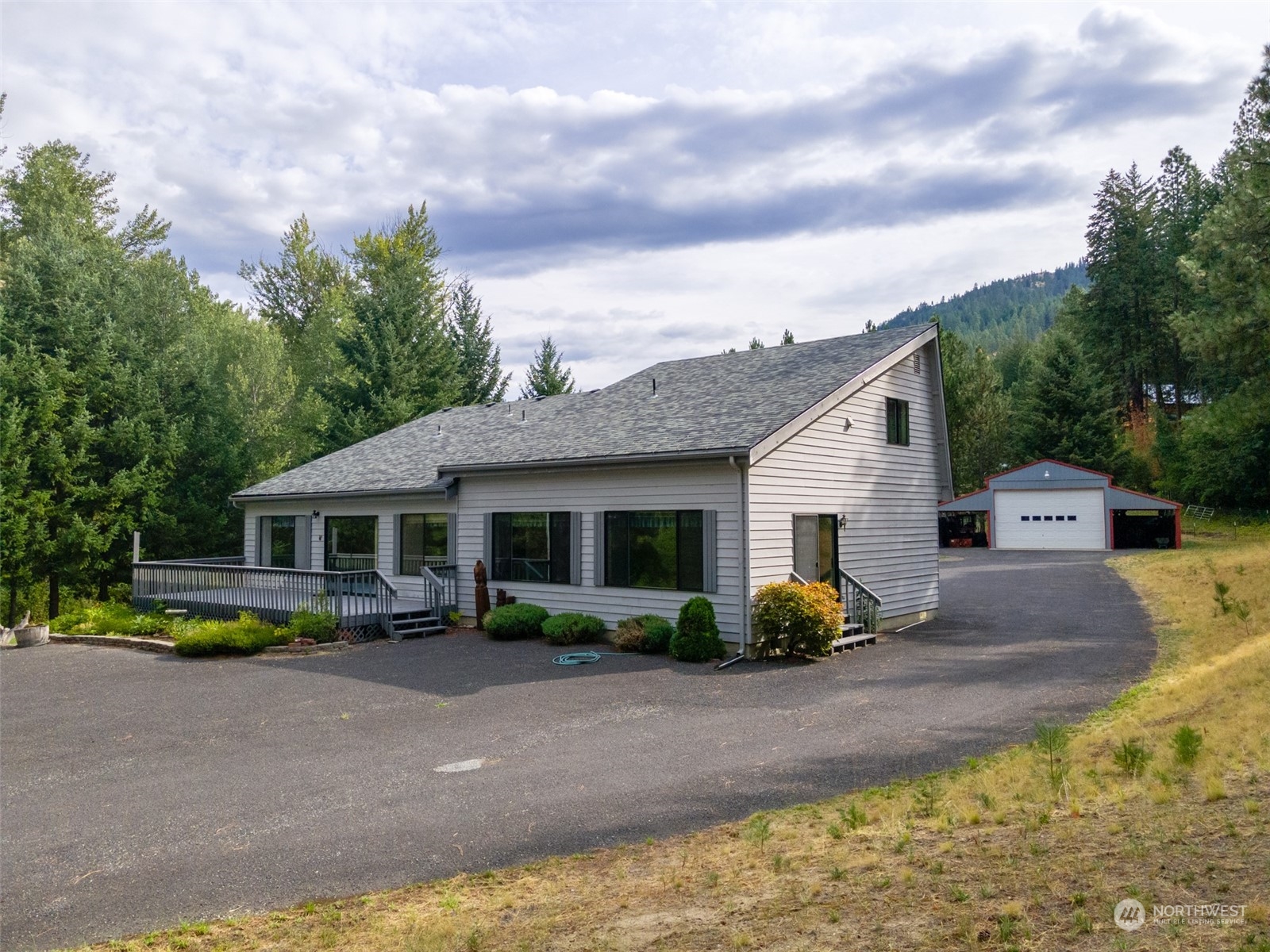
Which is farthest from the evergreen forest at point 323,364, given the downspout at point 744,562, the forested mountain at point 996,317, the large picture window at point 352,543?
the forested mountain at point 996,317

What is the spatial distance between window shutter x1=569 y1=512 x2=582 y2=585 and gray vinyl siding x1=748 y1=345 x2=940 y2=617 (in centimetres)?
359

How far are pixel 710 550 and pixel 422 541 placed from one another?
7.73 meters

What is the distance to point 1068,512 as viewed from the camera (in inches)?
1485

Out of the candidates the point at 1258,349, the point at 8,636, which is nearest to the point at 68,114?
the point at 8,636

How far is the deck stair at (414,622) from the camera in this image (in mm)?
16438

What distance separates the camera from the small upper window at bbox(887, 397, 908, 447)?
17.3m

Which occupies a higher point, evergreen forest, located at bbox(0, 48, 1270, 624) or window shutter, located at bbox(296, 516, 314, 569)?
evergreen forest, located at bbox(0, 48, 1270, 624)

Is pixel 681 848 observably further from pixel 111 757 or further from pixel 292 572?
pixel 292 572

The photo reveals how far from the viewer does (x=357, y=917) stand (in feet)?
15.9

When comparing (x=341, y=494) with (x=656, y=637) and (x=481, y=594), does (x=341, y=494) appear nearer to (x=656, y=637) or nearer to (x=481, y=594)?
(x=481, y=594)

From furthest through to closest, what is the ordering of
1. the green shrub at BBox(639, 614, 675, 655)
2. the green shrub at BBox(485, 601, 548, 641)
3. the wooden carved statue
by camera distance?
the wooden carved statue, the green shrub at BBox(485, 601, 548, 641), the green shrub at BBox(639, 614, 675, 655)

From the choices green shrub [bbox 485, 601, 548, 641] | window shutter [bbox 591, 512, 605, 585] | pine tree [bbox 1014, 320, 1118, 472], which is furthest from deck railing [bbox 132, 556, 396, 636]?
pine tree [bbox 1014, 320, 1118, 472]

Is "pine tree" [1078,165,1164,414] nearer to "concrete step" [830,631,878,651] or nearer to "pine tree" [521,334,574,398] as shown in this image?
"pine tree" [521,334,574,398]

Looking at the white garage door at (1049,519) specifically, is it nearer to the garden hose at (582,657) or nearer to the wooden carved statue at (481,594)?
the wooden carved statue at (481,594)
